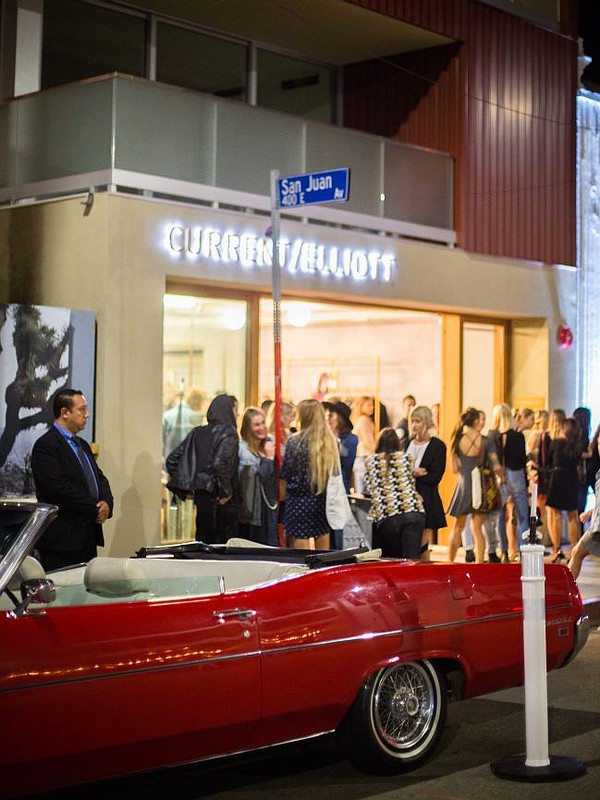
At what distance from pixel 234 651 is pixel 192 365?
893 centimetres

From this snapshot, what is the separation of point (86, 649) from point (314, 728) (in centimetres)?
127

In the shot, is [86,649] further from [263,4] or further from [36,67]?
[263,4]

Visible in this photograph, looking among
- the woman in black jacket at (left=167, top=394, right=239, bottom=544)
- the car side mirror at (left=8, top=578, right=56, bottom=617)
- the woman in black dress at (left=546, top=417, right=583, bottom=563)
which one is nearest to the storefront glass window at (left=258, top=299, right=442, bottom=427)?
the woman in black dress at (left=546, top=417, right=583, bottom=563)

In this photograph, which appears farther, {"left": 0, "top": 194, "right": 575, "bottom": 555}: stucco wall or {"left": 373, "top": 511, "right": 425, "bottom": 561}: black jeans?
{"left": 0, "top": 194, "right": 575, "bottom": 555}: stucco wall

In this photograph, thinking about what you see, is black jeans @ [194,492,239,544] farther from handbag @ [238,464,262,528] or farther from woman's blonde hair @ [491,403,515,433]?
woman's blonde hair @ [491,403,515,433]

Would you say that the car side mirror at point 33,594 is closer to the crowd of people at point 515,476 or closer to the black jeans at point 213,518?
the black jeans at point 213,518

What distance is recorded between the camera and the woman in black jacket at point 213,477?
1172 centimetres

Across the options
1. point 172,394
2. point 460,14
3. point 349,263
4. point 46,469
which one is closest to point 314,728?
point 46,469

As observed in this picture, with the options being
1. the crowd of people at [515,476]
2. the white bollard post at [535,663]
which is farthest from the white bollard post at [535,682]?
the crowd of people at [515,476]

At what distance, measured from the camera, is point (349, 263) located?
51.2ft

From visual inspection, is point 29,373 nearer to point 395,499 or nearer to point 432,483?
point 395,499

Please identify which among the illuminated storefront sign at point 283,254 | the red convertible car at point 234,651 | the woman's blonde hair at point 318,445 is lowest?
the red convertible car at point 234,651

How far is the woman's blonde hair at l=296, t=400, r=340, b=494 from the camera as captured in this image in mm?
11461

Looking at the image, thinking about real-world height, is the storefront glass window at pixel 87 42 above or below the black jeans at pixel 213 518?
above
